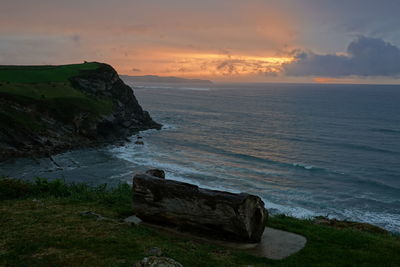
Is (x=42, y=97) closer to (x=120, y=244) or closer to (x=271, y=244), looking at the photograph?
(x=120, y=244)

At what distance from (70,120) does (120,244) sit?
51.6 metres

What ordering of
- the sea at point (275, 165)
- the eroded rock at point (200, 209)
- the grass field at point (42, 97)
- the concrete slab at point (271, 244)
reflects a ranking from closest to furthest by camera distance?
the concrete slab at point (271, 244)
the eroded rock at point (200, 209)
the sea at point (275, 165)
the grass field at point (42, 97)

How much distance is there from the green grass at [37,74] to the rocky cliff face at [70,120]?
2765 mm

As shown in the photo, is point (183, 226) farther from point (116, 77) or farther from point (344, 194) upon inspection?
point (116, 77)

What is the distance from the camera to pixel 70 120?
193ft

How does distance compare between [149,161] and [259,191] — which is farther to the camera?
[149,161]

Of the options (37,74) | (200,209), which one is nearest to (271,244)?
(200,209)

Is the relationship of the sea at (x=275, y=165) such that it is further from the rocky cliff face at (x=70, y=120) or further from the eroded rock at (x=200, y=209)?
the eroded rock at (x=200, y=209)

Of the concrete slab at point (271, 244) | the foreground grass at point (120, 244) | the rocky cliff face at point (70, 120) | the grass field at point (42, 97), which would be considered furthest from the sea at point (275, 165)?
the foreground grass at point (120, 244)

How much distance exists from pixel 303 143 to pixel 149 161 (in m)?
30.5

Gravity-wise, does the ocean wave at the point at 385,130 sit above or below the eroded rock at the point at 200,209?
below

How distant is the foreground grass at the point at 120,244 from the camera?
10.1 metres

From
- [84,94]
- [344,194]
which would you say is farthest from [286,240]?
[84,94]

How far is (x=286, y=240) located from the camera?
12.9 metres
